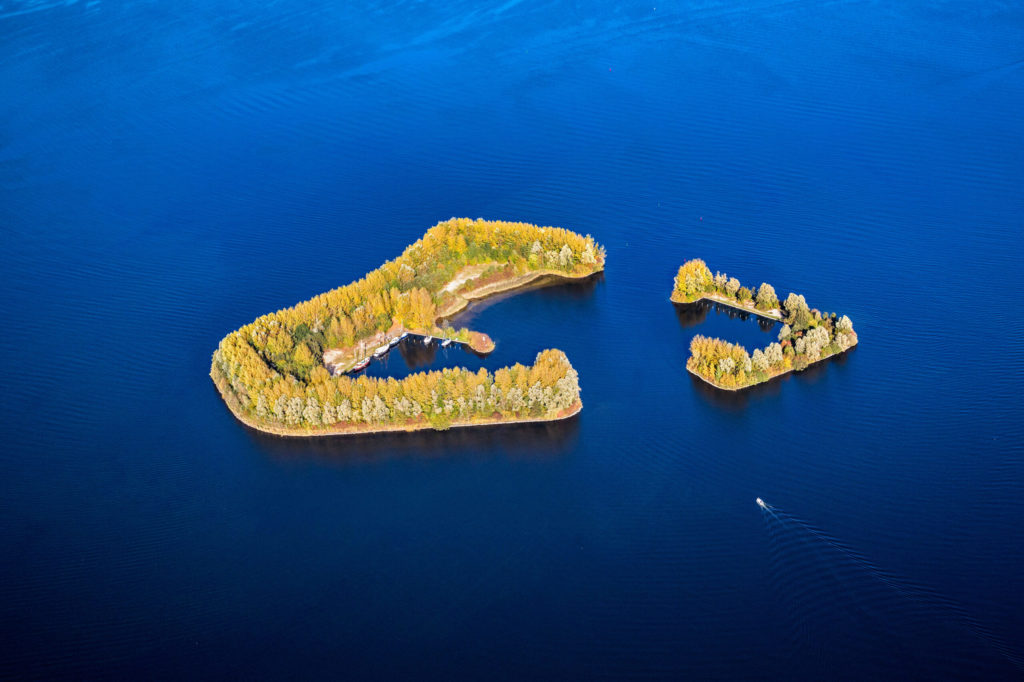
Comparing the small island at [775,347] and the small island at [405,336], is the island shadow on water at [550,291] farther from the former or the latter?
the small island at [775,347]

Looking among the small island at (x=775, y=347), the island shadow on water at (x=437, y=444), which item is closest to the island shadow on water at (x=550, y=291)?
the small island at (x=775, y=347)

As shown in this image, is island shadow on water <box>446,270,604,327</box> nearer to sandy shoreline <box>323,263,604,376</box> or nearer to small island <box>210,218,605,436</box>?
sandy shoreline <box>323,263,604,376</box>

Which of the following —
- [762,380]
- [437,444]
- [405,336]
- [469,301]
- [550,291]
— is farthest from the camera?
[550,291]

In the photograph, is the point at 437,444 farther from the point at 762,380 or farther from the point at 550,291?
the point at 762,380

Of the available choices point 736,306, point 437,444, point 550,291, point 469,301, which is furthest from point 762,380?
point 469,301

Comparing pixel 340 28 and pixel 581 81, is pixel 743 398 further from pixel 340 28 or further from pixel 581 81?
pixel 340 28

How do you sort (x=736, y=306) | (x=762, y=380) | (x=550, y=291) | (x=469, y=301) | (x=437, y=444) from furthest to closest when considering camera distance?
(x=550, y=291), (x=469, y=301), (x=736, y=306), (x=762, y=380), (x=437, y=444)

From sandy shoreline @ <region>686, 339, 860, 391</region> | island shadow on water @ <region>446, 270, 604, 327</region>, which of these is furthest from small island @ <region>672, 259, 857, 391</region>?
island shadow on water @ <region>446, 270, 604, 327</region>
